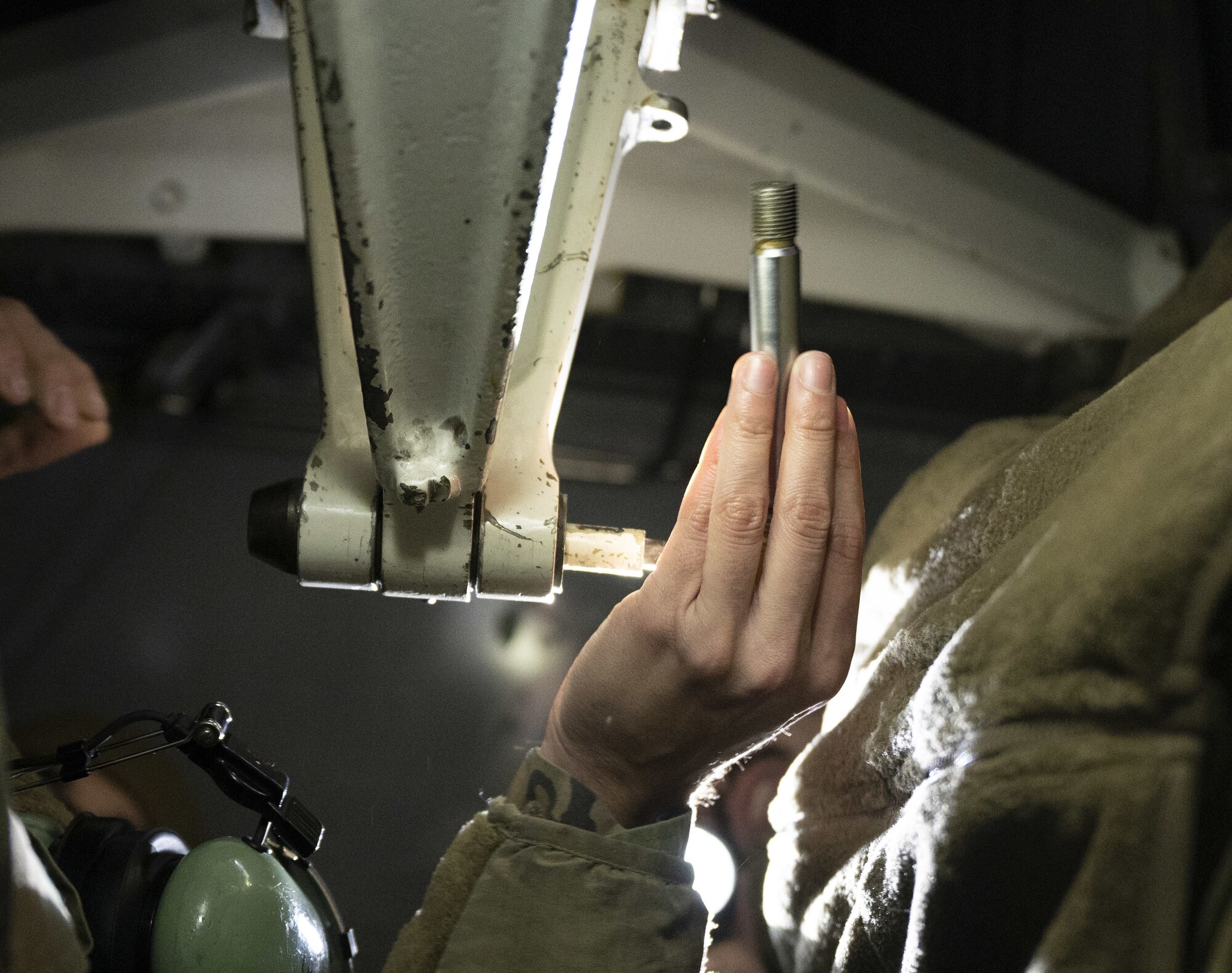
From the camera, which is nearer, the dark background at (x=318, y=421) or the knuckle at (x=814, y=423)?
the knuckle at (x=814, y=423)

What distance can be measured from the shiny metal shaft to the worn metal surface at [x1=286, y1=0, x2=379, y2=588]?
0.75 ft

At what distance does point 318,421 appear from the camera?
1152mm

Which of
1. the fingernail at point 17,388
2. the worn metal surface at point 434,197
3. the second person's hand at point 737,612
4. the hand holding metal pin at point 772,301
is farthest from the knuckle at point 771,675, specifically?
the fingernail at point 17,388

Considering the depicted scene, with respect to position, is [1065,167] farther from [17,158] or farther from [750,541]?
[17,158]

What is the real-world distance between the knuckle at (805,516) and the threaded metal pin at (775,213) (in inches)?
5.7

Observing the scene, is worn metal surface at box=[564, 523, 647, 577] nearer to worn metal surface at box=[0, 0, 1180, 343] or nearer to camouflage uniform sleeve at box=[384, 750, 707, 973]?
camouflage uniform sleeve at box=[384, 750, 707, 973]

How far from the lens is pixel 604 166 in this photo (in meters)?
0.56

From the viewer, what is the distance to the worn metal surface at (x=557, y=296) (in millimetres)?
532

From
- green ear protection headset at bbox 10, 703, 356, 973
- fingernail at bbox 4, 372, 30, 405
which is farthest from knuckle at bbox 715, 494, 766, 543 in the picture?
fingernail at bbox 4, 372, 30, 405

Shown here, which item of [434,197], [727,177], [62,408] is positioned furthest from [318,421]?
[434,197]

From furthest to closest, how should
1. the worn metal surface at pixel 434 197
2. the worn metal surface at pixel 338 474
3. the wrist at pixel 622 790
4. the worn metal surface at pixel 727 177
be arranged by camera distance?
the worn metal surface at pixel 727 177 < the wrist at pixel 622 790 < the worn metal surface at pixel 338 474 < the worn metal surface at pixel 434 197

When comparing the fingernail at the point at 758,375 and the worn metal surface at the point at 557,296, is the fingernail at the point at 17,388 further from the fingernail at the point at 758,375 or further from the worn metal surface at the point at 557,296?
the fingernail at the point at 758,375

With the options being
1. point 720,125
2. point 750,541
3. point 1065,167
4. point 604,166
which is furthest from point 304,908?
point 1065,167

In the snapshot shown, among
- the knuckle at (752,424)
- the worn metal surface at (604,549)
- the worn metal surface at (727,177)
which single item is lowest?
the worn metal surface at (604,549)
